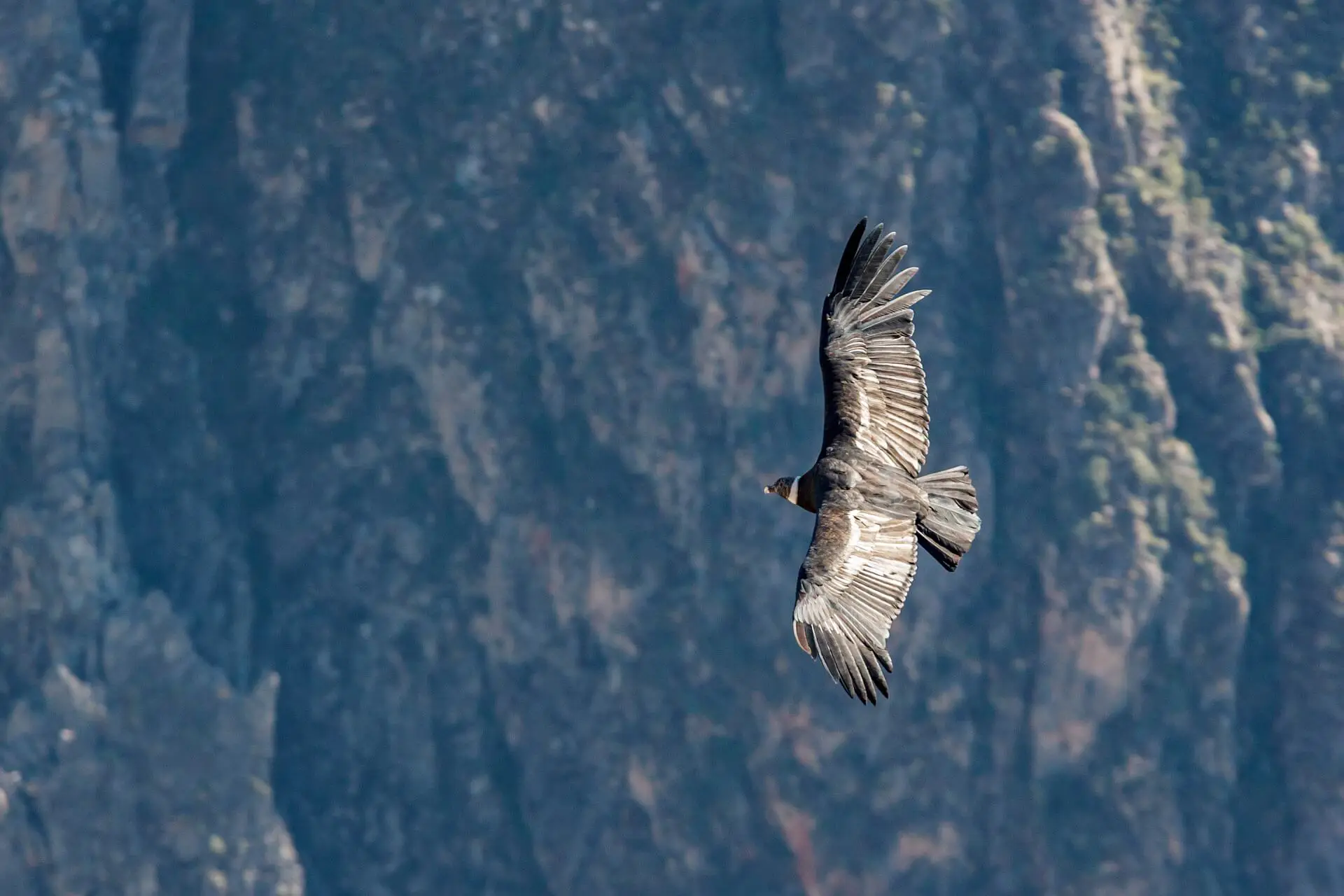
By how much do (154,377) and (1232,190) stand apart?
1679 inches

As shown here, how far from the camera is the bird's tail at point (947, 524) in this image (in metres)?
21.7

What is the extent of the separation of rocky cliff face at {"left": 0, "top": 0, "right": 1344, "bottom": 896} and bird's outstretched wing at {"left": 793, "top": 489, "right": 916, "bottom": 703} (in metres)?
52.7

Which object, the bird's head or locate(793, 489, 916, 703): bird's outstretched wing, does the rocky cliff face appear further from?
locate(793, 489, 916, 703): bird's outstretched wing

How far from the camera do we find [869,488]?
22375 millimetres

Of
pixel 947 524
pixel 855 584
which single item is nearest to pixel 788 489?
pixel 947 524

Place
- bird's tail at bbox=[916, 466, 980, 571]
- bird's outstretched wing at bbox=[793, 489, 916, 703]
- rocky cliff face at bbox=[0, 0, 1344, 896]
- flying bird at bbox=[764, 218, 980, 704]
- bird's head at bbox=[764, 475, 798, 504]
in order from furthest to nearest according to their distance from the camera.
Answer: rocky cliff face at bbox=[0, 0, 1344, 896] < bird's head at bbox=[764, 475, 798, 504] < bird's tail at bbox=[916, 466, 980, 571] < flying bird at bbox=[764, 218, 980, 704] < bird's outstretched wing at bbox=[793, 489, 916, 703]

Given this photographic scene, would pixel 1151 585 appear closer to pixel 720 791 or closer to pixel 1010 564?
pixel 1010 564

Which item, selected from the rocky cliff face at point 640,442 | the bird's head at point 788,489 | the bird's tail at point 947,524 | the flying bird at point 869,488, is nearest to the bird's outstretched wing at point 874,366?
the flying bird at point 869,488

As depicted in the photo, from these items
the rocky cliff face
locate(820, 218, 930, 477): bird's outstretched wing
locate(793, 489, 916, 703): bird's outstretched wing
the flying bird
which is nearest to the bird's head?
the flying bird

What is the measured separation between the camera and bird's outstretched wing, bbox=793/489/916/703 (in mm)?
19625

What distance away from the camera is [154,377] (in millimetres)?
80500

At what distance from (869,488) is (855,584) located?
1955mm

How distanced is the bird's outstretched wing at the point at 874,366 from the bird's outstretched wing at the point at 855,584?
141cm

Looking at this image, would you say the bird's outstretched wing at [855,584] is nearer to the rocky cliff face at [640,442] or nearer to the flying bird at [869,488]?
the flying bird at [869,488]
